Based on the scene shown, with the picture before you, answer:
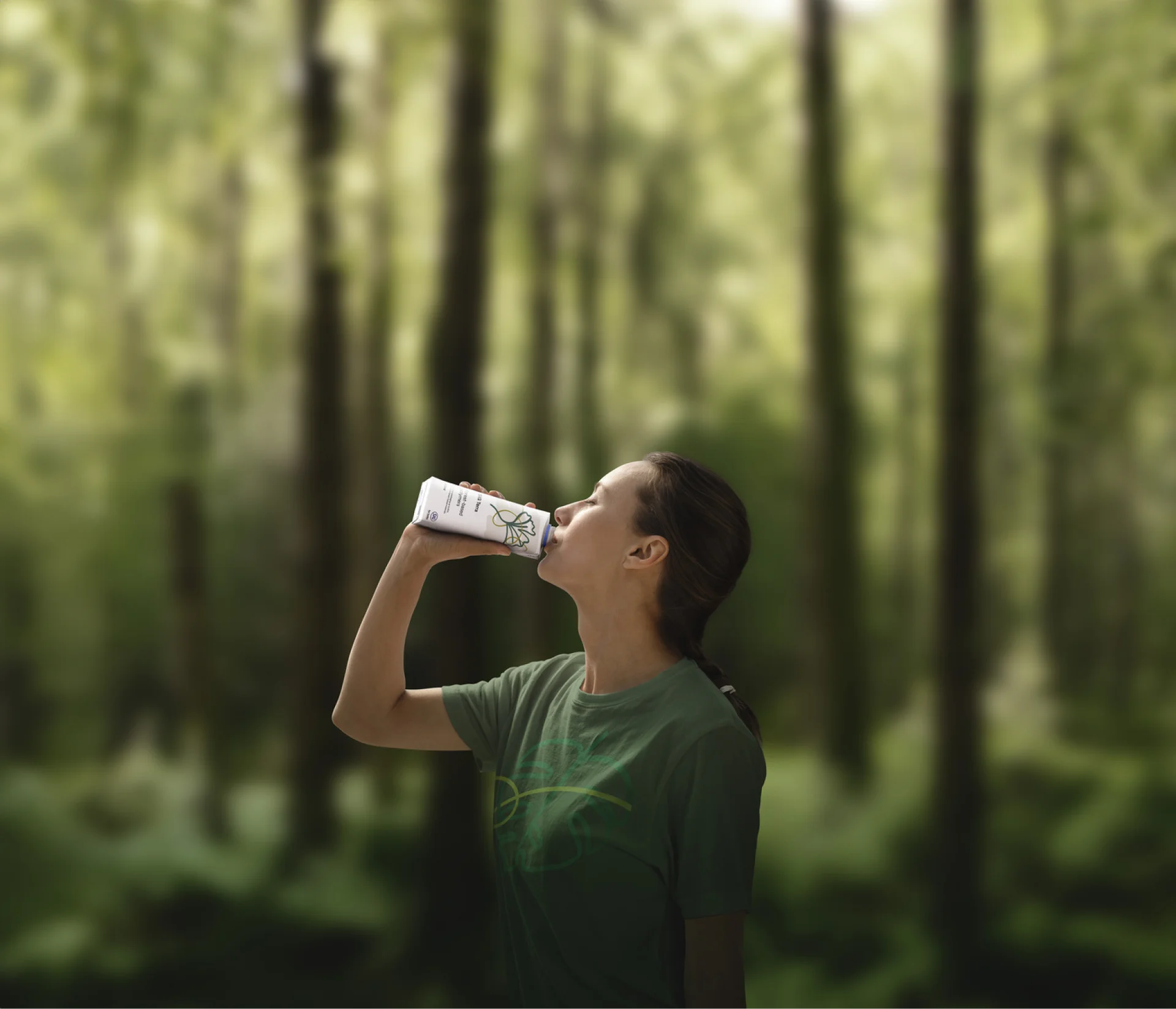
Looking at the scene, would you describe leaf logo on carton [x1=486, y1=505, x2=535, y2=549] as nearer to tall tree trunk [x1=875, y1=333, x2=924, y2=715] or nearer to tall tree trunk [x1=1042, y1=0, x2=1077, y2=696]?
tall tree trunk [x1=1042, y1=0, x2=1077, y2=696]

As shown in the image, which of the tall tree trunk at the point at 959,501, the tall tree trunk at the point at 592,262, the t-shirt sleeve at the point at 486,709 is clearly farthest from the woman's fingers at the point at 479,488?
the tall tree trunk at the point at 592,262

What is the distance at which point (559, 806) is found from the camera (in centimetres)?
131

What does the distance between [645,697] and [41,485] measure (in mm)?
7817

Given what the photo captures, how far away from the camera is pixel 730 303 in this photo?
9086 millimetres

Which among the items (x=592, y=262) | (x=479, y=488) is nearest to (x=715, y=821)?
(x=479, y=488)

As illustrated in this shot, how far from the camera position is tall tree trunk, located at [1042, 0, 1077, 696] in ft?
21.7

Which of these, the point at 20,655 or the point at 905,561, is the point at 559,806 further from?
the point at 20,655

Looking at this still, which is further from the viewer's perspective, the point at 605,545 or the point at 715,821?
the point at 605,545

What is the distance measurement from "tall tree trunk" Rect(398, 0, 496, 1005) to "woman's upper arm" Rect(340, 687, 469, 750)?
101 inches

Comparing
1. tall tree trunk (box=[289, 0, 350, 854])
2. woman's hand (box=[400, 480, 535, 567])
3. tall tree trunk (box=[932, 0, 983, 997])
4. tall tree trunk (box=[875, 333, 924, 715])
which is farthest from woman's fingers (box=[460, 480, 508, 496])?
tall tree trunk (box=[875, 333, 924, 715])

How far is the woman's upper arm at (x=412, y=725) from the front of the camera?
1557 millimetres

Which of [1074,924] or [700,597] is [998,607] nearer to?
[1074,924]

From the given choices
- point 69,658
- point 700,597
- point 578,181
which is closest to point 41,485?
point 69,658

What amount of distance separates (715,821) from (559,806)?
0.67 feet
